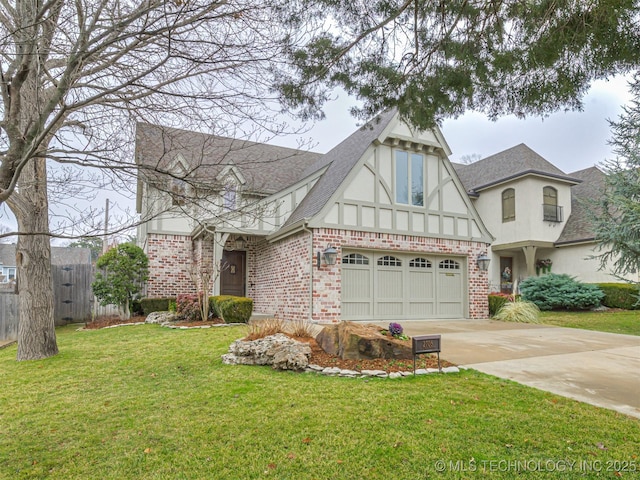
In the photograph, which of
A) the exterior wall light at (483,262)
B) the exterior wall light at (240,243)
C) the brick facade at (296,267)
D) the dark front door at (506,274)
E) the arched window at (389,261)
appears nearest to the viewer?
the brick facade at (296,267)

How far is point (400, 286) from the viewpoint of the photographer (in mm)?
12203

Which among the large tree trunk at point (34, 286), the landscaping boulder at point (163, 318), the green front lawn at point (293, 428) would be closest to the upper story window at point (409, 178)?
the landscaping boulder at point (163, 318)

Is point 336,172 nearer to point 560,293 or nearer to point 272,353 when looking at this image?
point 272,353

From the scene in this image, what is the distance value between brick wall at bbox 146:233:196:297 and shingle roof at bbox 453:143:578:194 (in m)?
14.1

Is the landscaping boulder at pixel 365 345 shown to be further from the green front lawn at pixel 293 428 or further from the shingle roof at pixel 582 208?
the shingle roof at pixel 582 208

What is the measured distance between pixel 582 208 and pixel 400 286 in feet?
33.5

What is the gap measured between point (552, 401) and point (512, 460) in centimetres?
163

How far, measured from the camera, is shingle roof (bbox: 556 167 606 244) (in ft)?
54.6

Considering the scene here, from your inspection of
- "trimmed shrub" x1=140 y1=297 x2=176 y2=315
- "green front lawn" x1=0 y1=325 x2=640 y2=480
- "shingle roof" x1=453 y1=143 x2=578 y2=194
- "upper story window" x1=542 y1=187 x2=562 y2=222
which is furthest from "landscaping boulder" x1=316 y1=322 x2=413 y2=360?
"upper story window" x1=542 y1=187 x2=562 y2=222

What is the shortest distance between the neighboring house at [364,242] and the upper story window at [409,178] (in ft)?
0.11

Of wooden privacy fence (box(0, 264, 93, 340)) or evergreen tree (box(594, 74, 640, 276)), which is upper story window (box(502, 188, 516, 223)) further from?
wooden privacy fence (box(0, 264, 93, 340))

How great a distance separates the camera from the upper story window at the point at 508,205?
1809cm

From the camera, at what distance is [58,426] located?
12.2 feet

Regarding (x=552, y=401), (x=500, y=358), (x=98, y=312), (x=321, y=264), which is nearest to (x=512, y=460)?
(x=552, y=401)
